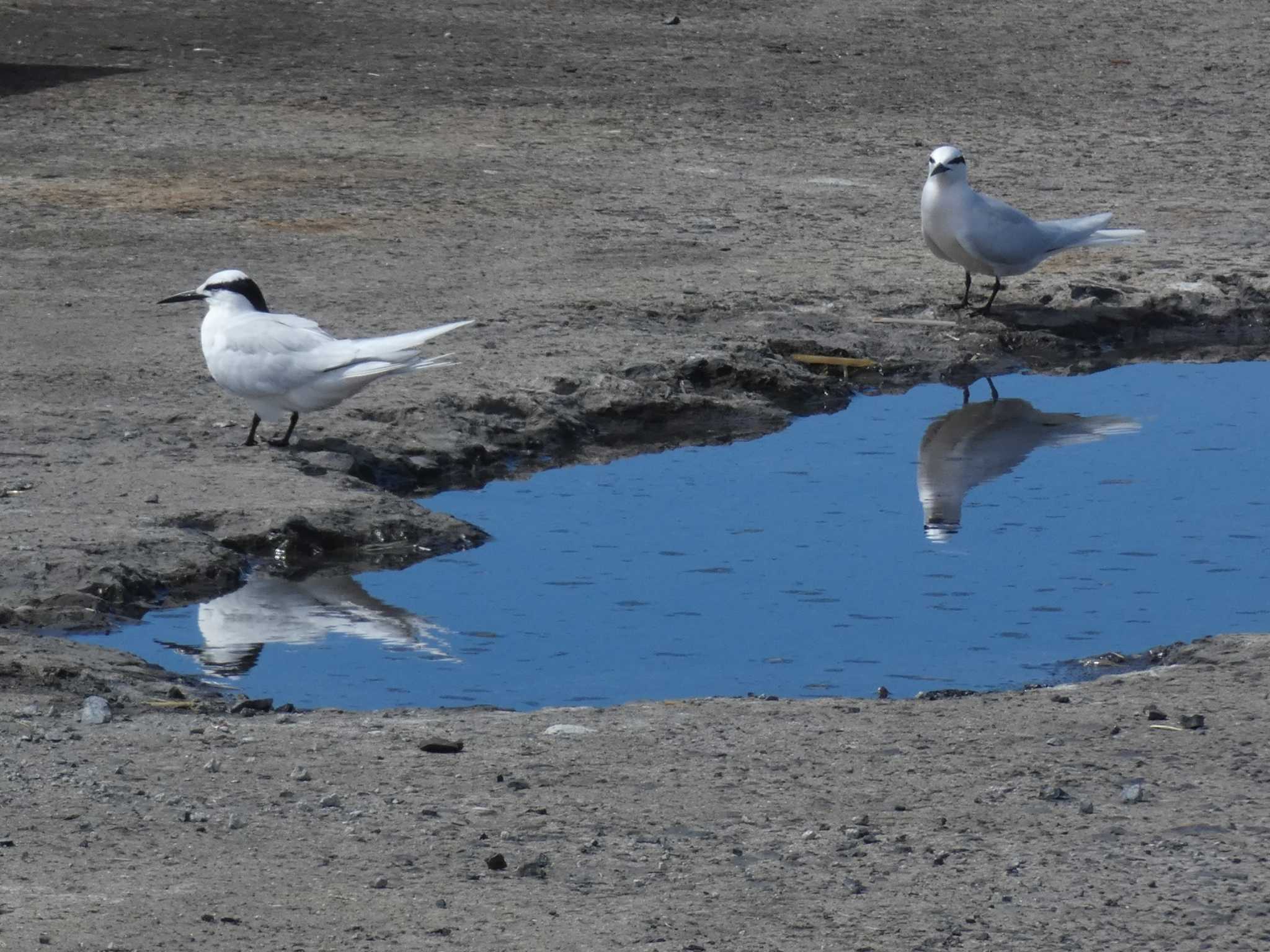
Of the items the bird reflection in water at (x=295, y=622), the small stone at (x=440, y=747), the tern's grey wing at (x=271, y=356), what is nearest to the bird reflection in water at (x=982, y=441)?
the bird reflection in water at (x=295, y=622)

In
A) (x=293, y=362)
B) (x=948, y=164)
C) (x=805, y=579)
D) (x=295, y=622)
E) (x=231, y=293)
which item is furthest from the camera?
(x=948, y=164)

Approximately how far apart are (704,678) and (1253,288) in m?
5.10

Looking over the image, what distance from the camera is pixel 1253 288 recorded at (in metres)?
9.77

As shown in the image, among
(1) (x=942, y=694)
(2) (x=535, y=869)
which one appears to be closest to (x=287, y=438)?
(1) (x=942, y=694)

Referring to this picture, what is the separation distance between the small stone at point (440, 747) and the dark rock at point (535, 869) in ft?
2.20

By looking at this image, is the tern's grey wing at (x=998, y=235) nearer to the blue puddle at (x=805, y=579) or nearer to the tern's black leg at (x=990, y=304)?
the tern's black leg at (x=990, y=304)

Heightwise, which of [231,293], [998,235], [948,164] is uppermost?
[948,164]

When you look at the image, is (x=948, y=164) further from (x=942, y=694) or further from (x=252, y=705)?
(x=252, y=705)

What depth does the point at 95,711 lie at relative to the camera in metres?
5.11

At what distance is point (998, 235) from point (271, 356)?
3711 mm

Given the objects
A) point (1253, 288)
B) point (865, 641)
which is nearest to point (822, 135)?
point (1253, 288)

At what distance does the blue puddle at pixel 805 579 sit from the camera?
18.8 feet

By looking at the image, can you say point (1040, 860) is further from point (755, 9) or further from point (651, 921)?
point (755, 9)

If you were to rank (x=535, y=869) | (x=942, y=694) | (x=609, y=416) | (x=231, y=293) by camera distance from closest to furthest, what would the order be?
(x=535, y=869)
(x=942, y=694)
(x=231, y=293)
(x=609, y=416)
